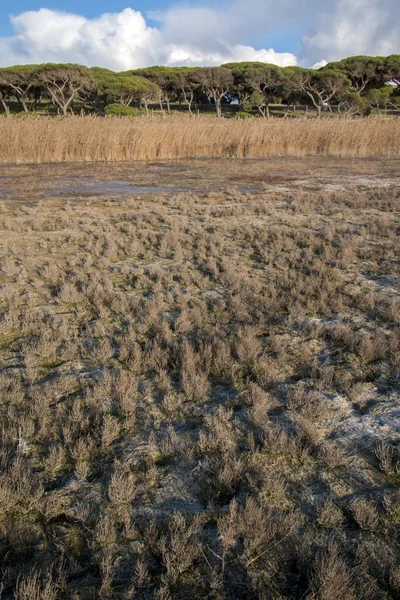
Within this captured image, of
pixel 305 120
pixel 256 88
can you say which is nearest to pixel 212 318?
pixel 305 120

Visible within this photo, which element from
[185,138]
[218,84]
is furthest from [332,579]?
[218,84]

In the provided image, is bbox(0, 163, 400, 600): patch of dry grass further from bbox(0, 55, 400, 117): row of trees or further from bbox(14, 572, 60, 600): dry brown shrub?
bbox(0, 55, 400, 117): row of trees

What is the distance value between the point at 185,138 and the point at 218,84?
37.8m

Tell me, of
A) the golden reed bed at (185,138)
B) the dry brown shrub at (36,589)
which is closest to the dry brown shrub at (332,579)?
the dry brown shrub at (36,589)

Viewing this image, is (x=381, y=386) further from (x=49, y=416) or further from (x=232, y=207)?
(x=232, y=207)

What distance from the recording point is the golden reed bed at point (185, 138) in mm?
15734

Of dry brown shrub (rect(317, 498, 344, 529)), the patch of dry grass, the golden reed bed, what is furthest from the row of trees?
dry brown shrub (rect(317, 498, 344, 529))

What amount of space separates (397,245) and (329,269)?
1.87 m

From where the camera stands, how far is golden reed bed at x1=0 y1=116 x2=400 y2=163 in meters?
15.7

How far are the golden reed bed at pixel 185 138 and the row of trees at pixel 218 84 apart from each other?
961 inches

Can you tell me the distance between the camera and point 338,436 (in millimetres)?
Answer: 2805

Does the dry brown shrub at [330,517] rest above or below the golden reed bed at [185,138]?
below

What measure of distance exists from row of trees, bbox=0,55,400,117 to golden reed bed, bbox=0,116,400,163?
80.1ft

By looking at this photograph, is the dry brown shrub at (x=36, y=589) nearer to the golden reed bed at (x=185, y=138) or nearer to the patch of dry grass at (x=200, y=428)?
the patch of dry grass at (x=200, y=428)
